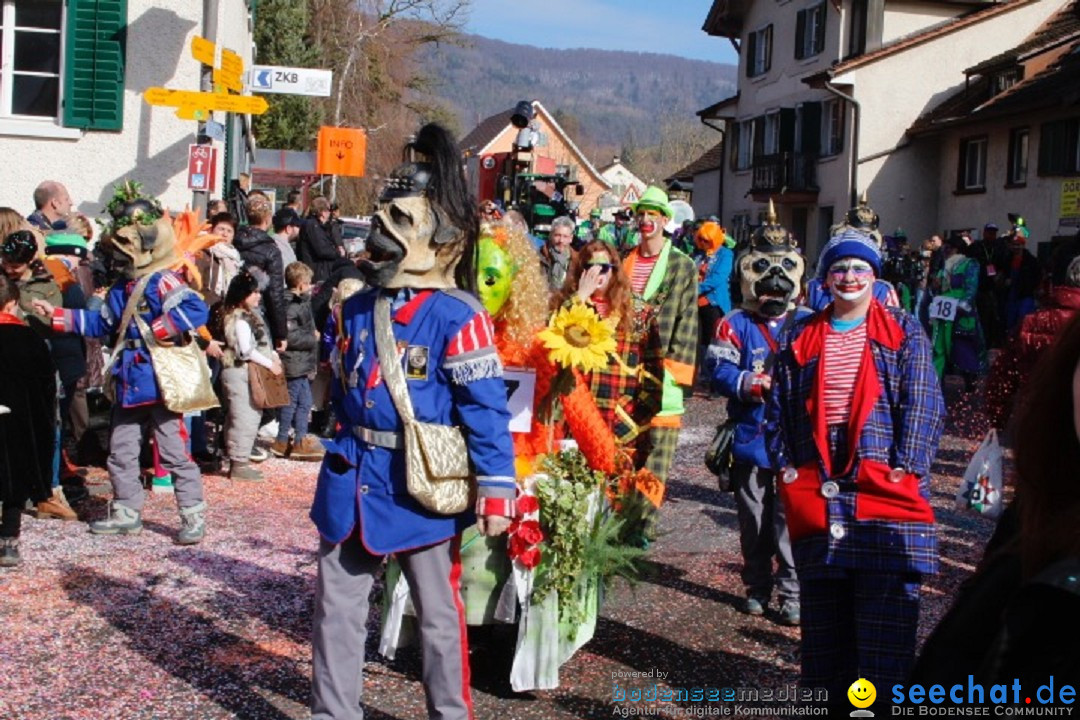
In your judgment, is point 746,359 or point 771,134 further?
point 771,134

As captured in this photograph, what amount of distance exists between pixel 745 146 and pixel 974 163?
11798 mm

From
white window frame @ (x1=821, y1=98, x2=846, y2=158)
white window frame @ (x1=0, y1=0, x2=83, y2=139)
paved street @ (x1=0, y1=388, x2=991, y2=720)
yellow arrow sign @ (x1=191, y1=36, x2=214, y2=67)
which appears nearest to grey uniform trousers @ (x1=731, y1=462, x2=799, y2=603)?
paved street @ (x1=0, y1=388, x2=991, y2=720)

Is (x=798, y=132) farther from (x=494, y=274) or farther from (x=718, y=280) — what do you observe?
(x=494, y=274)

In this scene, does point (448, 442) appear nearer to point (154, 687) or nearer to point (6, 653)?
point (154, 687)

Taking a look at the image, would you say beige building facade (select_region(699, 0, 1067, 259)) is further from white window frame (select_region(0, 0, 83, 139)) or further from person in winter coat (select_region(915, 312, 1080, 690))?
person in winter coat (select_region(915, 312, 1080, 690))

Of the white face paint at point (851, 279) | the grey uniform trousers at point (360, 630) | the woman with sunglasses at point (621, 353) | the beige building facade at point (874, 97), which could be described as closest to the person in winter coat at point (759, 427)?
the woman with sunglasses at point (621, 353)

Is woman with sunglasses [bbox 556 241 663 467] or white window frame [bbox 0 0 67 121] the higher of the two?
white window frame [bbox 0 0 67 121]

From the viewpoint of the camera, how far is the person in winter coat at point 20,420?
6.45m

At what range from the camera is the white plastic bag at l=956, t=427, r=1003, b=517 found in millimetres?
5277

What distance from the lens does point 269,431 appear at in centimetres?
1109

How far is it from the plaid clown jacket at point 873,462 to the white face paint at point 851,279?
0.10 metres

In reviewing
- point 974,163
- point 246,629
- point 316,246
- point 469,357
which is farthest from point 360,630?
point 974,163

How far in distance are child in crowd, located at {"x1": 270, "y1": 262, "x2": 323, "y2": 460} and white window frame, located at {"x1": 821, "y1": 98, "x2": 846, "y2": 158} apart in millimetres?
25479

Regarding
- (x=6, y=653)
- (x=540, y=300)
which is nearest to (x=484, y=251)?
(x=540, y=300)
